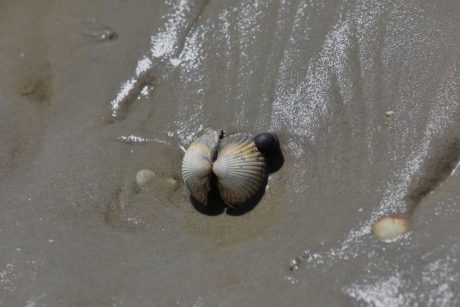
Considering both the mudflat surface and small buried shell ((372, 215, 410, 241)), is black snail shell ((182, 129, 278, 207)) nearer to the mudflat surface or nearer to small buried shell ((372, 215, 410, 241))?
the mudflat surface

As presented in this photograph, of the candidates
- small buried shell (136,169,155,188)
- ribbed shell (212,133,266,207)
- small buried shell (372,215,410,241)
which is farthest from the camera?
small buried shell (136,169,155,188)

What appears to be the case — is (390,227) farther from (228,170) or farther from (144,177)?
(144,177)

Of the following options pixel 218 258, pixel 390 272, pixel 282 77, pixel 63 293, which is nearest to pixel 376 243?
pixel 390 272

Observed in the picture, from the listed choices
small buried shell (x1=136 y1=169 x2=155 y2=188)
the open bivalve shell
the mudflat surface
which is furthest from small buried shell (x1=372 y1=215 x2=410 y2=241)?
small buried shell (x1=136 y1=169 x2=155 y2=188)

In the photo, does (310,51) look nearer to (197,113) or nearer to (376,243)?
(197,113)

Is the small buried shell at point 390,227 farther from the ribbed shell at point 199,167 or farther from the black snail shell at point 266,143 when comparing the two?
the ribbed shell at point 199,167

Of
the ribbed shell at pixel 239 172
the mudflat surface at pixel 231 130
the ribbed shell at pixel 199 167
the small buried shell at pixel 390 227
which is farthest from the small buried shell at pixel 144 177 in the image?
the small buried shell at pixel 390 227

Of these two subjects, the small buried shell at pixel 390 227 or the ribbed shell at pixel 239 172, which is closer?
the small buried shell at pixel 390 227
